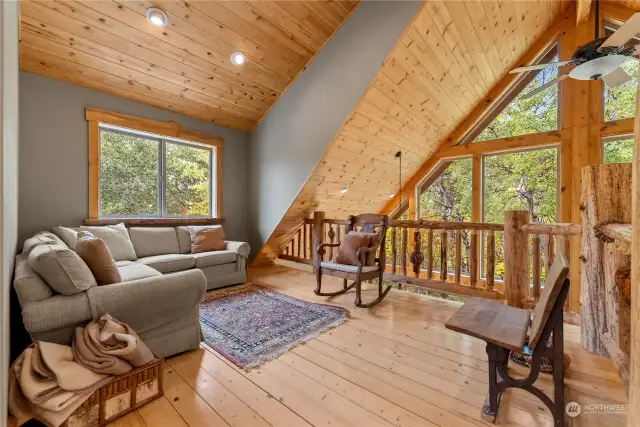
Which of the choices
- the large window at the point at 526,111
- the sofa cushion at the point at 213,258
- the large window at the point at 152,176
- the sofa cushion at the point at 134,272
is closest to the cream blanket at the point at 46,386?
the sofa cushion at the point at 134,272

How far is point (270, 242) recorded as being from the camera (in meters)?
4.54

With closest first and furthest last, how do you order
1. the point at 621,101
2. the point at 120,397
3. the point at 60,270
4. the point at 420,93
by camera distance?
1. the point at 120,397
2. the point at 60,270
3. the point at 420,93
4. the point at 621,101

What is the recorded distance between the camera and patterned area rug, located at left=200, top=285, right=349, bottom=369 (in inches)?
78.0

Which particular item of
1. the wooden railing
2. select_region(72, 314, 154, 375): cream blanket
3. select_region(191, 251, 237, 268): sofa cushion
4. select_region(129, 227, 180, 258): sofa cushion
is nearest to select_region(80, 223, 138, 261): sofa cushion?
select_region(129, 227, 180, 258): sofa cushion

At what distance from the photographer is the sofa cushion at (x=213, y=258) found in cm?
331

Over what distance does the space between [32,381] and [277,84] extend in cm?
368

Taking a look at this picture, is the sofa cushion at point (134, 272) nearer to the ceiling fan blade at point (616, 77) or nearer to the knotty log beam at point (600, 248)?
the knotty log beam at point (600, 248)

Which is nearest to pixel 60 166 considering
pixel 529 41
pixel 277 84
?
pixel 277 84

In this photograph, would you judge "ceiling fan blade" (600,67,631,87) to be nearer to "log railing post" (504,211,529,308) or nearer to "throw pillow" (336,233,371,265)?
"log railing post" (504,211,529,308)

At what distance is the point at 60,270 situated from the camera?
148 cm

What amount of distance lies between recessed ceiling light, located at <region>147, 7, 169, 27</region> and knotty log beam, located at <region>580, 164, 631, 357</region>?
3.62 meters

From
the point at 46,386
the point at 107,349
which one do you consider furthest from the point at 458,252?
the point at 46,386

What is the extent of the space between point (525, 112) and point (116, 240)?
6.01 metres

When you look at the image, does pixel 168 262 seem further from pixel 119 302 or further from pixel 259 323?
pixel 119 302
